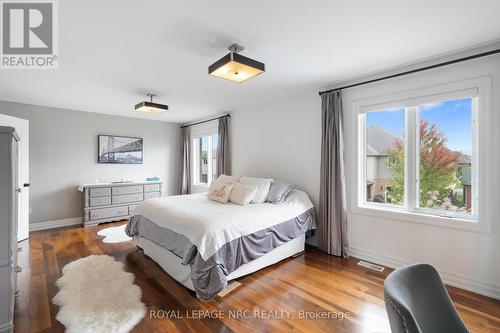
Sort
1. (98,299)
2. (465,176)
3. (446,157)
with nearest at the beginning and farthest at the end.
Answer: (98,299)
(465,176)
(446,157)

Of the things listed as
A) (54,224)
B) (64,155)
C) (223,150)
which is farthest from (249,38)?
(54,224)

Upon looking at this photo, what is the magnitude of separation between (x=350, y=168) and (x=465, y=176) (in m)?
1.18

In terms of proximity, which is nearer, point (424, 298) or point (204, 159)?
point (424, 298)

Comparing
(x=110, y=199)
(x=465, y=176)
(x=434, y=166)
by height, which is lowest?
(x=110, y=199)

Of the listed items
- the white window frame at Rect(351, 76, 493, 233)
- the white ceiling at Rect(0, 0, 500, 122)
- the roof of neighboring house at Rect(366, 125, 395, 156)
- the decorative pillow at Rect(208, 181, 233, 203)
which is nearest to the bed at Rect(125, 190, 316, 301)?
the decorative pillow at Rect(208, 181, 233, 203)

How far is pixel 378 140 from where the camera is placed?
316cm

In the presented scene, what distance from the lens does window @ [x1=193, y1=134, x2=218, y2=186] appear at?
18.9 ft

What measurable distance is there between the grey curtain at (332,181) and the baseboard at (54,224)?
16.2 feet

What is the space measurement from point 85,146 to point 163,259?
3708 millimetres

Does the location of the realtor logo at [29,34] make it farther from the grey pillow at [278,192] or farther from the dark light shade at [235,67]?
the grey pillow at [278,192]

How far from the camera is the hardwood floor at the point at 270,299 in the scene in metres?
1.87

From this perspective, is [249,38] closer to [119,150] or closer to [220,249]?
[220,249]

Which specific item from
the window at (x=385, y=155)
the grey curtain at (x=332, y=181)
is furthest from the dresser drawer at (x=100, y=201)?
the window at (x=385, y=155)

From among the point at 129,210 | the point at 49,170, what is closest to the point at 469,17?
the point at 129,210
